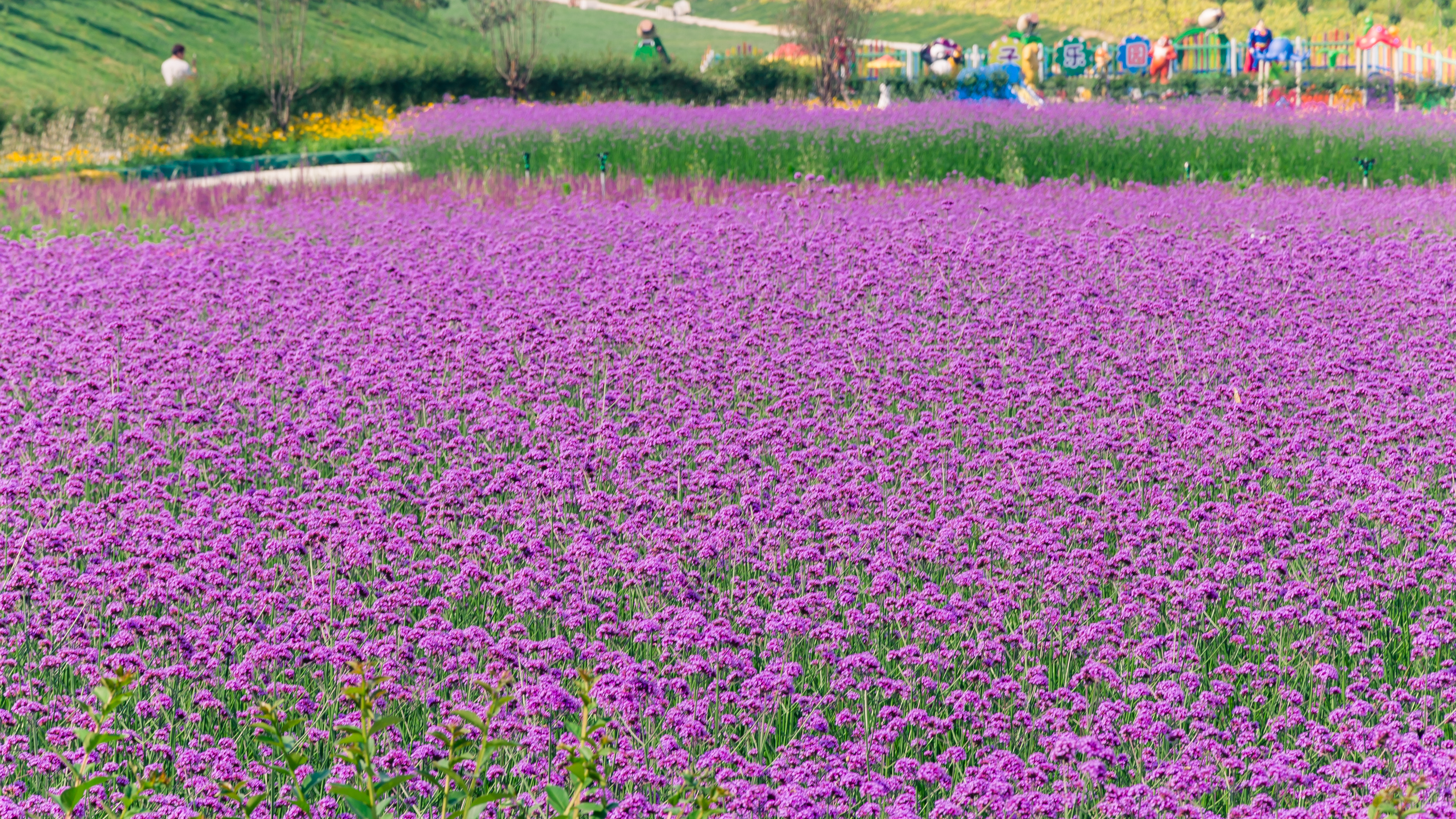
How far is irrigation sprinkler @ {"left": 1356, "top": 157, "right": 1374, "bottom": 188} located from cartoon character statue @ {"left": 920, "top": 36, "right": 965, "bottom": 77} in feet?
65.8

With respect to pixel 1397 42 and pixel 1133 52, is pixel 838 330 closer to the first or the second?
pixel 1133 52

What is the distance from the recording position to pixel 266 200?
12812mm

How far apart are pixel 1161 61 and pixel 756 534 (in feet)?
117

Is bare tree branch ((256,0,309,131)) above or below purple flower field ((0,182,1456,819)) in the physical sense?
above

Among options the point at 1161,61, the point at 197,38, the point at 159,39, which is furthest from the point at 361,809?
the point at 197,38

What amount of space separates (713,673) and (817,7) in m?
24.3

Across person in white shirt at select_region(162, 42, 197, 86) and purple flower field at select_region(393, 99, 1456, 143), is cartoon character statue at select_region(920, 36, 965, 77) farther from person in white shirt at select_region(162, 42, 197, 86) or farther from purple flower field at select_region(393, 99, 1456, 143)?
person in white shirt at select_region(162, 42, 197, 86)

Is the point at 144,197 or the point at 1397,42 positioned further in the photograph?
the point at 1397,42

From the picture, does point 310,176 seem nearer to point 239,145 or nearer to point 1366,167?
point 239,145

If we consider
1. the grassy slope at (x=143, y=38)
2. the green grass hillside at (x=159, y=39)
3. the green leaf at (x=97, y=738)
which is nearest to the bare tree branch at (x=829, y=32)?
the green grass hillside at (x=159, y=39)

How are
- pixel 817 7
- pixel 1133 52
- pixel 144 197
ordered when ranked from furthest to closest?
pixel 1133 52 < pixel 817 7 < pixel 144 197

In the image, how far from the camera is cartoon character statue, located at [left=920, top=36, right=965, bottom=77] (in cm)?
3494

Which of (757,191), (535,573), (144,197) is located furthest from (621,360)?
(144,197)

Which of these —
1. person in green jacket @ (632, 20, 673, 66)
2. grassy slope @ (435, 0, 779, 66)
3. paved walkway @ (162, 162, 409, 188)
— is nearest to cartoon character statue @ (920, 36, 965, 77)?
person in green jacket @ (632, 20, 673, 66)
